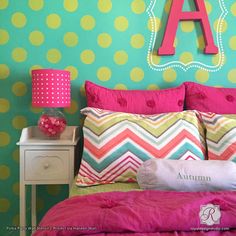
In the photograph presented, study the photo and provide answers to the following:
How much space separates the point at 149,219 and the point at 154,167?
402 millimetres

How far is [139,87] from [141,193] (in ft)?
3.00

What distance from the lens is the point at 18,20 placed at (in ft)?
6.01

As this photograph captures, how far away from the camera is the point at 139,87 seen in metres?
1.88

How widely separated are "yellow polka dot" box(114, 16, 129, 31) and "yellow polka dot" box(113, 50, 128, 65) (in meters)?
0.14

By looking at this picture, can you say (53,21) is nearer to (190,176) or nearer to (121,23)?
(121,23)

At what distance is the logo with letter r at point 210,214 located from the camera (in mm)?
811

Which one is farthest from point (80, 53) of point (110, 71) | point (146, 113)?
point (146, 113)

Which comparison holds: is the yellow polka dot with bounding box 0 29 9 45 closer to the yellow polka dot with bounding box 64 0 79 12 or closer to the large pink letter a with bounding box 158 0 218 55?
the yellow polka dot with bounding box 64 0 79 12

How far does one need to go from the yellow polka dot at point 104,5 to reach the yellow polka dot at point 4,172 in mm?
1167

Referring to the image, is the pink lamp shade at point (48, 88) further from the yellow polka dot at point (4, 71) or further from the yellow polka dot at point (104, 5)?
the yellow polka dot at point (104, 5)

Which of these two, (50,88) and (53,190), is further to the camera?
(53,190)

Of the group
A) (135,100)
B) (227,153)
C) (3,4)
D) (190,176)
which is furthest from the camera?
(3,4)

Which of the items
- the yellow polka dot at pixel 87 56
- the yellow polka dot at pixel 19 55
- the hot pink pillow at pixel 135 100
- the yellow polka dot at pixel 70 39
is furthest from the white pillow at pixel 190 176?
the yellow polka dot at pixel 19 55

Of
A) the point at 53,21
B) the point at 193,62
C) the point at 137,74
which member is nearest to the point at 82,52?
the point at 53,21
